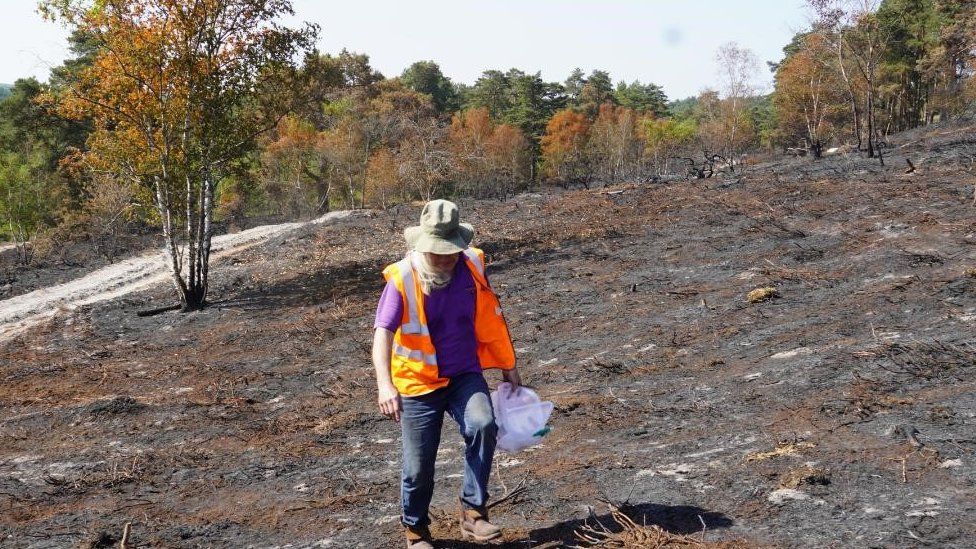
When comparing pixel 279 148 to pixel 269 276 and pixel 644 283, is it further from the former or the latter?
pixel 644 283

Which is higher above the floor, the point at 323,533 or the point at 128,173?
the point at 128,173

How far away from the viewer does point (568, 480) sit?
4.49 metres

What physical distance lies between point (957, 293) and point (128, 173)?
43.8 feet

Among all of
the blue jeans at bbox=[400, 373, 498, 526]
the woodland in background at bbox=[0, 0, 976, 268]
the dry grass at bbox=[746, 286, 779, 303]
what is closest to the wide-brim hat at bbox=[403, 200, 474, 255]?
the blue jeans at bbox=[400, 373, 498, 526]

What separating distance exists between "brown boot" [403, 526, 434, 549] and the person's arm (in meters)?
0.62

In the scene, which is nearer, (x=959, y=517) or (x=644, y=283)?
(x=959, y=517)

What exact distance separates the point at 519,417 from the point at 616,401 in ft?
8.24

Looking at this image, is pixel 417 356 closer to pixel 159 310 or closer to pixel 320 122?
pixel 159 310

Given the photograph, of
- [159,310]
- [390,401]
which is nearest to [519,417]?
[390,401]

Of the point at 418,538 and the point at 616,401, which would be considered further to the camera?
the point at 616,401

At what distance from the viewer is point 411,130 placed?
41375 millimetres

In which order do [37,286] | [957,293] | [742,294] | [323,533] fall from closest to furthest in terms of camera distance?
1. [323,533]
2. [957,293]
3. [742,294]
4. [37,286]

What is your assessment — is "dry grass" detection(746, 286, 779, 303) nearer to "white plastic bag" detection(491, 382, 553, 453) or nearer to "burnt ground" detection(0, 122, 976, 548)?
"burnt ground" detection(0, 122, 976, 548)

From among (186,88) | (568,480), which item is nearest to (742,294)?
(568,480)
